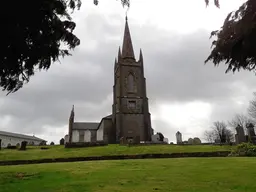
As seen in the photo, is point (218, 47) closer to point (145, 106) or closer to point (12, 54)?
point (12, 54)

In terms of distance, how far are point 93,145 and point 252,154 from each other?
777 inches

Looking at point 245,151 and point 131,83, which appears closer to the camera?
point 245,151

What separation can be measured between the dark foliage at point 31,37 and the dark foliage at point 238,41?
2.89 m

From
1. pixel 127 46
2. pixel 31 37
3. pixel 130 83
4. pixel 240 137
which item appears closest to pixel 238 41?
pixel 31 37

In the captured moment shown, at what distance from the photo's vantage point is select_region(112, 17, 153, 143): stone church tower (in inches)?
1988

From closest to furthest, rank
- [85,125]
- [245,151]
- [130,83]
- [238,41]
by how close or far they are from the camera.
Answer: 1. [238,41]
2. [245,151]
3. [130,83]
4. [85,125]

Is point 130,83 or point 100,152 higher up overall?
point 130,83

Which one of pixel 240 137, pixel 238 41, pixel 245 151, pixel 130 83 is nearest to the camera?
pixel 238 41

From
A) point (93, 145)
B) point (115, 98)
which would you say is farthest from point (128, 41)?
point (93, 145)

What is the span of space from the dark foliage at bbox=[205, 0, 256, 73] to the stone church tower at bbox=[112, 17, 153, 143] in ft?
141

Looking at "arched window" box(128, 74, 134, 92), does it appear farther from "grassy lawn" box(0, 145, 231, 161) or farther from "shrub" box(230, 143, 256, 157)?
"shrub" box(230, 143, 256, 157)

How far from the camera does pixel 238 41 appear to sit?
16.4 feet

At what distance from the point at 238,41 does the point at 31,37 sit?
13.3ft

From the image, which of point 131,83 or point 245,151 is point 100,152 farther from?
point 131,83
